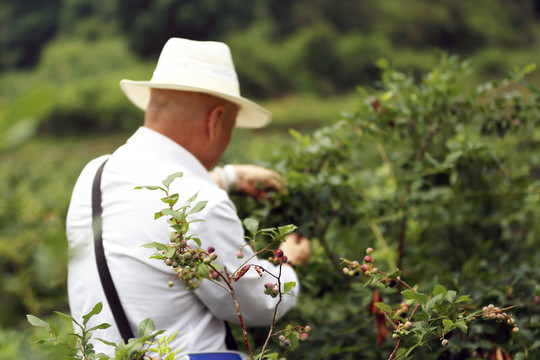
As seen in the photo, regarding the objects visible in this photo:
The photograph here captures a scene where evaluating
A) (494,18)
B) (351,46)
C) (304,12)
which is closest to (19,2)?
(304,12)

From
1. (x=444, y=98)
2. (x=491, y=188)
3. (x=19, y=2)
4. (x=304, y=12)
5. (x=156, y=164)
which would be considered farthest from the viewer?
(x=19, y=2)

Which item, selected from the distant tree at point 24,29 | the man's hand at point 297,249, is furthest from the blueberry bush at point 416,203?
the distant tree at point 24,29

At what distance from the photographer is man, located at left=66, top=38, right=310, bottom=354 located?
54.1 inches

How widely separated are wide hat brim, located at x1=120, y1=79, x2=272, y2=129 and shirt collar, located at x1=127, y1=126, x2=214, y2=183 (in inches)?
5.7

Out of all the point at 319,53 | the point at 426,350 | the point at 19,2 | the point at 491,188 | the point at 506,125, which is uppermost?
the point at 506,125

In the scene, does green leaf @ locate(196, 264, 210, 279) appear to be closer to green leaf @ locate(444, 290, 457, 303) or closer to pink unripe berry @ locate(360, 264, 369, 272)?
pink unripe berry @ locate(360, 264, 369, 272)

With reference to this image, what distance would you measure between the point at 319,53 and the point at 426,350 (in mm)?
17463

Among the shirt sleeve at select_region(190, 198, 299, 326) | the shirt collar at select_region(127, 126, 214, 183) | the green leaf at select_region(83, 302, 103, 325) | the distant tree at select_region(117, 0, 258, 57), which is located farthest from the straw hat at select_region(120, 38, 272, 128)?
the distant tree at select_region(117, 0, 258, 57)

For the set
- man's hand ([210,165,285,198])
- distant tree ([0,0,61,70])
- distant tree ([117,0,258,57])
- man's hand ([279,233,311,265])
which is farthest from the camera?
distant tree ([0,0,61,70])

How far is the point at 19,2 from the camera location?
22266 mm

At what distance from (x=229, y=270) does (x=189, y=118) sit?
1.68 feet

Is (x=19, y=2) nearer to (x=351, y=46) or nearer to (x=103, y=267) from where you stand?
(x=351, y=46)

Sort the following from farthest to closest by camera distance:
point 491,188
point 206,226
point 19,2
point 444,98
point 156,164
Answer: point 19,2, point 491,188, point 444,98, point 156,164, point 206,226

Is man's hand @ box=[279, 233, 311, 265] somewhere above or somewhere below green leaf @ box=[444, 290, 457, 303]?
below
